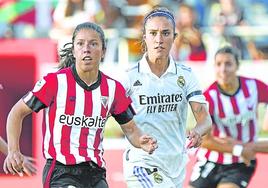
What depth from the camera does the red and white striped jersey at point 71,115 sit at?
632 centimetres

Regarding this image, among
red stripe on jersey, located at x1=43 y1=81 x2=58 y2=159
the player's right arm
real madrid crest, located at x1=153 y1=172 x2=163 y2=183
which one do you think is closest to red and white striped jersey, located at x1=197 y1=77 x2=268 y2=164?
real madrid crest, located at x1=153 y1=172 x2=163 y2=183

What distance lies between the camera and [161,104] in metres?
7.12

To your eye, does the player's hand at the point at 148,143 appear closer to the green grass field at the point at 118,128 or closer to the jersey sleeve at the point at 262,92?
the jersey sleeve at the point at 262,92

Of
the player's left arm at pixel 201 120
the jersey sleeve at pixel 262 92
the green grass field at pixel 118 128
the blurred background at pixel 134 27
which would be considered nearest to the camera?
the player's left arm at pixel 201 120

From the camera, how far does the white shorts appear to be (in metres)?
7.08

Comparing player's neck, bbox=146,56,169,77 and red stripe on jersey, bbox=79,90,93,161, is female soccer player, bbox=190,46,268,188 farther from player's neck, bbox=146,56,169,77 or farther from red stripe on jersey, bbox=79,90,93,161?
red stripe on jersey, bbox=79,90,93,161

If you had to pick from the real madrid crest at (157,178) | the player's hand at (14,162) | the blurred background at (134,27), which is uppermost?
the blurred background at (134,27)

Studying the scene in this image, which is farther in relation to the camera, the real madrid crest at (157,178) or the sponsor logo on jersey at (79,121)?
the real madrid crest at (157,178)

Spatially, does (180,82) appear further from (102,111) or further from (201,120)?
(102,111)

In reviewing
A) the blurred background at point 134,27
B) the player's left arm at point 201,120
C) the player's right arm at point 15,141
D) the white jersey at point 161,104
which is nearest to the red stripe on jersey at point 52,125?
the player's right arm at point 15,141

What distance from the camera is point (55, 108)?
636 centimetres

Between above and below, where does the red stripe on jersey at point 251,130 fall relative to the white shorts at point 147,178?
above

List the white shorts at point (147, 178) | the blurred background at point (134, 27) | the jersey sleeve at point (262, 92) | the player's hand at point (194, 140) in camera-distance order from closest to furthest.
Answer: the player's hand at point (194, 140)
the white shorts at point (147, 178)
the jersey sleeve at point (262, 92)
the blurred background at point (134, 27)

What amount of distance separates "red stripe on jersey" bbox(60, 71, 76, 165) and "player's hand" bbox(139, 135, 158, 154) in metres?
0.47
